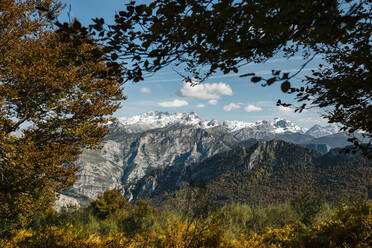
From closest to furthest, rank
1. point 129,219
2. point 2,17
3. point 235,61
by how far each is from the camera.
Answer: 1. point 235,61
2. point 2,17
3. point 129,219

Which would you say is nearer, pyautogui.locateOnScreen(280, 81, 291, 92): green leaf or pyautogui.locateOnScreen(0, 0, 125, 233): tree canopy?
pyautogui.locateOnScreen(280, 81, 291, 92): green leaf

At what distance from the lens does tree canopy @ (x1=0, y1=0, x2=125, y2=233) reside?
7367mm

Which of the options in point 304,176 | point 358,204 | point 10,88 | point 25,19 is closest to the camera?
point 358,204

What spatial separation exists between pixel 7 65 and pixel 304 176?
20807 cm

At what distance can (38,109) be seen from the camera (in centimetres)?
825

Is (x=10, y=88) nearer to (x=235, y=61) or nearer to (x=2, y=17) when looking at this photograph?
(x=2, y=17)

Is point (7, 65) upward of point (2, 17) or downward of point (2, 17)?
downward

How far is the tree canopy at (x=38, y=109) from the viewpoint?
7.37 metres

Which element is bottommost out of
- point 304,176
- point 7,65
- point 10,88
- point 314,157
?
point 304,176

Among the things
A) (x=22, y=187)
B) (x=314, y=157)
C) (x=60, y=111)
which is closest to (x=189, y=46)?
(x=60, y=111)

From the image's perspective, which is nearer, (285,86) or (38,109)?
(285,86)

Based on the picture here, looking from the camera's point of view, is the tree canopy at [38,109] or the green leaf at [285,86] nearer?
the green leaf at [285,86]

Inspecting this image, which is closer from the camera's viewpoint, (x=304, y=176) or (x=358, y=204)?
(x=358, y=204)

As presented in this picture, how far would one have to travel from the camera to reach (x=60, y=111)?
8.55m
